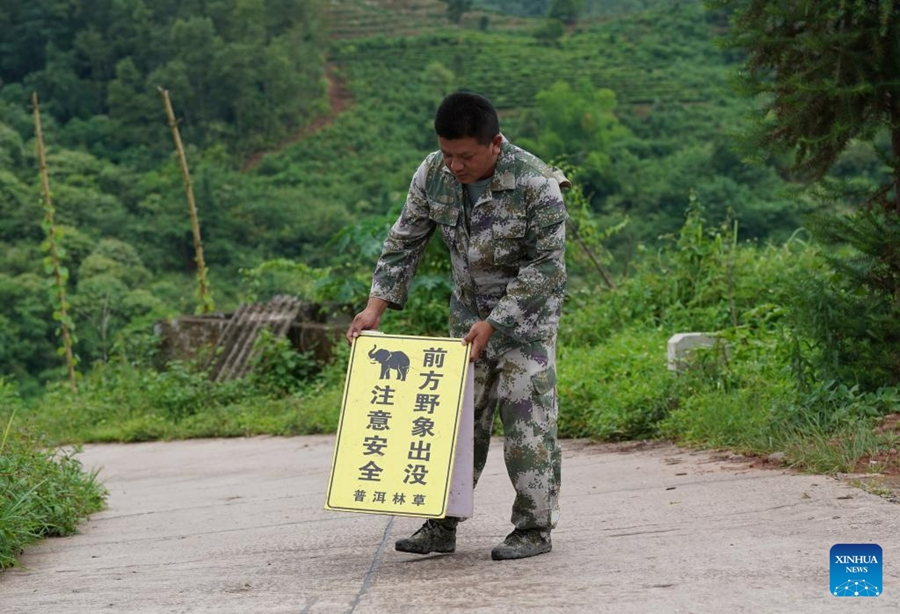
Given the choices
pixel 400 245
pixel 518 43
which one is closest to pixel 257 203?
pixel 518 43

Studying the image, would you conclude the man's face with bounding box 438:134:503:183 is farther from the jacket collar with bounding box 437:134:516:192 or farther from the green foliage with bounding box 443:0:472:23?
the green foliage with bounding box 443:0:472:23

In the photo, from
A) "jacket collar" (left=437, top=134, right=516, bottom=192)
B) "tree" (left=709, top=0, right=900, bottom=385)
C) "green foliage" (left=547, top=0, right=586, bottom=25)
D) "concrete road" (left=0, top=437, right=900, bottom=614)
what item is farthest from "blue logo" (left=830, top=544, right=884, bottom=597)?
"green foliage" (left=547, top=0, right=586, bottom=25)

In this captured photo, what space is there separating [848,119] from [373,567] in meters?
3.58

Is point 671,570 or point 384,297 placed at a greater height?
point 384,297

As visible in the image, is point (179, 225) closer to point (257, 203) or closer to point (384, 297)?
point (257, 203)

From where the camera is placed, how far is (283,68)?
2383 inches

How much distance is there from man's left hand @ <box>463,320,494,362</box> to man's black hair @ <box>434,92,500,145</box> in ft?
2.00

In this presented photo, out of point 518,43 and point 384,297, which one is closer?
point 384,297

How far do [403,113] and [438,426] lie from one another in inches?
2312

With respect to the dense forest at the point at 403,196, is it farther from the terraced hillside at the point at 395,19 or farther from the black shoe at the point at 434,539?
the black shoe at the point at 434,539

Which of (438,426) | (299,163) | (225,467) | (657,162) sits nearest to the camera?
(438,426)

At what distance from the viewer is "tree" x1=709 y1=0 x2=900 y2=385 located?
6199mm

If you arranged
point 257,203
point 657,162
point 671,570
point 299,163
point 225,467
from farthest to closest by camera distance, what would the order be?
point 299,163 → point 257,203 → point 657,162 → point 225,467 → point 671,570

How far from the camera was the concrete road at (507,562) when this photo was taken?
3631mm
